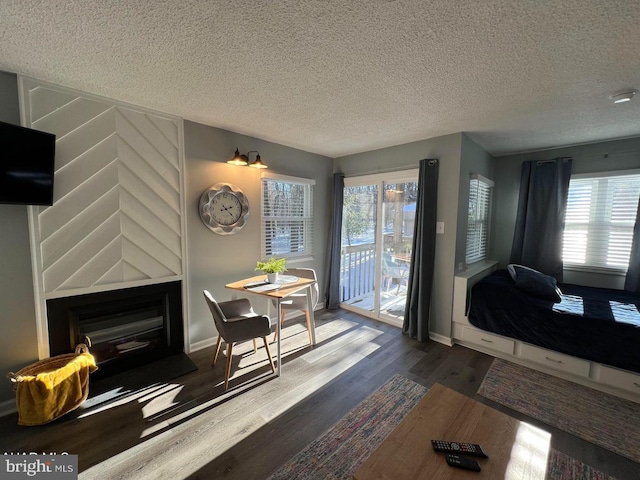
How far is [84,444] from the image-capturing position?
1.71 metres

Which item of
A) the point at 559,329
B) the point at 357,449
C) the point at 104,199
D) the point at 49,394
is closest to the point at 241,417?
the point at 357,449

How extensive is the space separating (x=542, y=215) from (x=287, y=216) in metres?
3.61

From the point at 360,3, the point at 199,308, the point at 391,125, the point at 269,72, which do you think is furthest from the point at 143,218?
the point at 391,125

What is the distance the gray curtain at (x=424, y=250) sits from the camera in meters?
3.16

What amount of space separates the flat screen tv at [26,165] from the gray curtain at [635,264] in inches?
233

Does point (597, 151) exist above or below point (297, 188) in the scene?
above

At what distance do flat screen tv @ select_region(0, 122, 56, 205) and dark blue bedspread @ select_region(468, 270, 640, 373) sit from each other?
13.7 feet

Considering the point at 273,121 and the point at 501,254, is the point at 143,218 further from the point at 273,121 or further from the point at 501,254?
the point at 501,254

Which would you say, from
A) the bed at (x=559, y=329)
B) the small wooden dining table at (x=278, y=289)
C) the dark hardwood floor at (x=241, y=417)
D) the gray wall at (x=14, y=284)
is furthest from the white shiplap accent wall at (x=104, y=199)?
the bed at (x=559, y=329)

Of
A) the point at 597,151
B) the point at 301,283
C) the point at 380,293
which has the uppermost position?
the point at 597,151

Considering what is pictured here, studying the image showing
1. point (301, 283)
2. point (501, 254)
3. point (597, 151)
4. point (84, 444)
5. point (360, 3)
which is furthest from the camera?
point (501, 254)

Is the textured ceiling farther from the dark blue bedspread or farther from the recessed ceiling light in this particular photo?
the dark blue bedspread

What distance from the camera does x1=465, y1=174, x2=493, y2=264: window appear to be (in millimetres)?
3434

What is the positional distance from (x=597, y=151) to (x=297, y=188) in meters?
3.99
